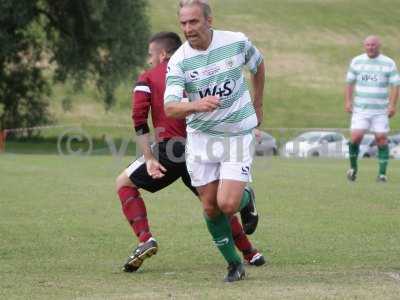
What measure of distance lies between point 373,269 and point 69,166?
15.4 metres

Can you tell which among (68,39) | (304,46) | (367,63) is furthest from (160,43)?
(304,46)

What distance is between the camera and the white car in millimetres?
37509

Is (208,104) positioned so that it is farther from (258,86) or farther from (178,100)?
(258,86)

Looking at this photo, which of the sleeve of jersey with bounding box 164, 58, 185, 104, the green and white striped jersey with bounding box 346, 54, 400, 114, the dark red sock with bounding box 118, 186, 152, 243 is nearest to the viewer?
the sleeve of jersey with bounding box 164, 58, 185, 104

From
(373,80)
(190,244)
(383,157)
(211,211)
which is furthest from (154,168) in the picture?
(383,157)

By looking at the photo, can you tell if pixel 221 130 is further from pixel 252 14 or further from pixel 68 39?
pixel 252 14

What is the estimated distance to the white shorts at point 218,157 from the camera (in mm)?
8000

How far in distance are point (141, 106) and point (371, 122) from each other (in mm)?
9687

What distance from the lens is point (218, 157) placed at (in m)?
8.05

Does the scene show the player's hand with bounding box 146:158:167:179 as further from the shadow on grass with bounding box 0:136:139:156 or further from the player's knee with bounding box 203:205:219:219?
the shadow on grass with bounding box 0:136:139:156

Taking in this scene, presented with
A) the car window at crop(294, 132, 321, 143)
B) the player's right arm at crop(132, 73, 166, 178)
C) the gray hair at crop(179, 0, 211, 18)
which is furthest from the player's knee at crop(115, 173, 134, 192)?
the car window at crop(294, 132, 321, 143)

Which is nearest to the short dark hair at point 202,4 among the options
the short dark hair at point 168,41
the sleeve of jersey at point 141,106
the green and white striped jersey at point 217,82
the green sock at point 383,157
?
the green and white striped jersey at point 217,82

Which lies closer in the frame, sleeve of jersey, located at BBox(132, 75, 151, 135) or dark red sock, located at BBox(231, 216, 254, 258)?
sleeve of jersey, located at BBox(132, 75, 151, 135)

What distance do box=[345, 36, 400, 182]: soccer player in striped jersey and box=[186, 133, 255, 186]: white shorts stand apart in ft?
31.9
